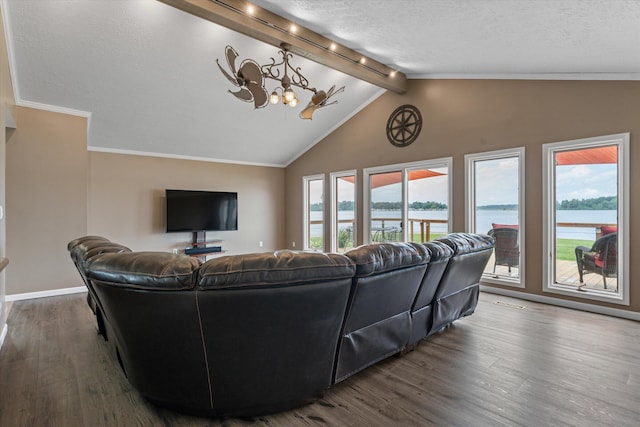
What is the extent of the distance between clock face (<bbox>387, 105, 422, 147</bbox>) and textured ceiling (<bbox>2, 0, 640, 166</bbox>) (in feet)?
1.98

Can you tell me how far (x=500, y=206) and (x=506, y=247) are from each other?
0.61m

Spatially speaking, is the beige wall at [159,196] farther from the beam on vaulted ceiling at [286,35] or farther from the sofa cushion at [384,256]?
the sofa cushion at [384,256]

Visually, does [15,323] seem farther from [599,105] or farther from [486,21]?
[599,105]

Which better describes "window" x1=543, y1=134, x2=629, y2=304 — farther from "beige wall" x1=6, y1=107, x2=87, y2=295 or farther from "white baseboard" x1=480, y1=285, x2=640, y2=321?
"beige wall" x1=6, y1=107, x2=87, y2=295

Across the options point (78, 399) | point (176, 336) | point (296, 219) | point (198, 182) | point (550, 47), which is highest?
point (550, 47)

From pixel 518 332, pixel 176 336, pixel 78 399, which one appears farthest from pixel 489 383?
pixel 78 399

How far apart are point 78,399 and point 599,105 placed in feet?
18.8

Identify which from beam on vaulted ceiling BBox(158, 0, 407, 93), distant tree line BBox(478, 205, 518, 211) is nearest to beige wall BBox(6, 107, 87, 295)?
beam on vaulted ceiling BBox(158, 0, 407, 93)

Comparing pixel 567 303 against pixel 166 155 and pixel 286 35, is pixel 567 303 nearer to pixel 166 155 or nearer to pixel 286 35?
pixel 286 35

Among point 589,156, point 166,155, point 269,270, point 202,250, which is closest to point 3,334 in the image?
point 269,270

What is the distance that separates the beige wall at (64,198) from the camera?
439 cm

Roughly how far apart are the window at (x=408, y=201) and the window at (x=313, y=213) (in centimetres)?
141

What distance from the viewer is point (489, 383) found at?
7.20 feet

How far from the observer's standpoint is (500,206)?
187 inches
